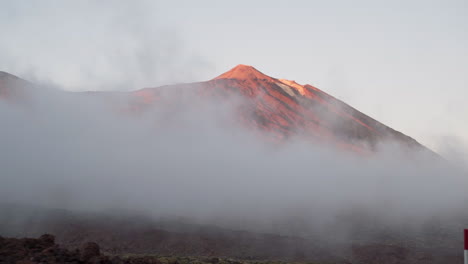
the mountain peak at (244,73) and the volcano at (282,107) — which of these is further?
the mountain peak at (244,73)

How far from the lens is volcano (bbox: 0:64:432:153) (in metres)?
68.6

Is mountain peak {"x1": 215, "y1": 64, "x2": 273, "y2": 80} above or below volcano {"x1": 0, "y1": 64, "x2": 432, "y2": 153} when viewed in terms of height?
above

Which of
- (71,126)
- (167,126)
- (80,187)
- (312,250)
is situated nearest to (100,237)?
(312,250)

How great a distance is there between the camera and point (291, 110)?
75125 mm

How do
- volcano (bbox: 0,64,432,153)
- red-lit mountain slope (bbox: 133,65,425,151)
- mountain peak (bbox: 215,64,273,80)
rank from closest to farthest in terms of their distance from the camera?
volcano (bbox: 0,64,432,153), red-lit mountain slope (bbox: 133,65,425,151), mountain peak (bbox: 215,64,273,80)

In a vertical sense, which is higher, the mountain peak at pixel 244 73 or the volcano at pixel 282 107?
the mountain peak at pixel 244 73

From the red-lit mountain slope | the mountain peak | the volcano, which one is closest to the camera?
the volcano

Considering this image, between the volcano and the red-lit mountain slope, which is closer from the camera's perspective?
the volcano

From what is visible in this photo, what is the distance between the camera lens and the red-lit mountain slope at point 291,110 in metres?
70.6

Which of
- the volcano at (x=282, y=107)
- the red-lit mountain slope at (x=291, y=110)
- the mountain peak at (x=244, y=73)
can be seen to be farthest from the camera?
the mountain peak at (x=244, y=73)

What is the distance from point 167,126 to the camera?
64.9 m

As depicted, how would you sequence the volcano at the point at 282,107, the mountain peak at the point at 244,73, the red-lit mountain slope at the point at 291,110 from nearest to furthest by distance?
the volcano at the point at 282,107 < the red-lit mountain slope at the point at 291,110 < the mountain peak at the point at 244,73

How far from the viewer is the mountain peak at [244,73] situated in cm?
8269

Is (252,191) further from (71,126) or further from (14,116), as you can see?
(14,116)
